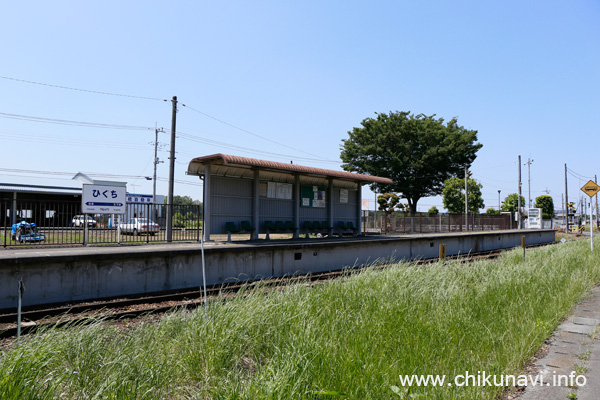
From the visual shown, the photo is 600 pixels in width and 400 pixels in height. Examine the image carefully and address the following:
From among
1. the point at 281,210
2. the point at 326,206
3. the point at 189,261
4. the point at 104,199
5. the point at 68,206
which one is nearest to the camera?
the point at 189,261

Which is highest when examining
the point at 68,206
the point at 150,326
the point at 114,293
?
the point at 68,206

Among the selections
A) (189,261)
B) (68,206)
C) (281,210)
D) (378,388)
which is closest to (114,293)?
(189,261)

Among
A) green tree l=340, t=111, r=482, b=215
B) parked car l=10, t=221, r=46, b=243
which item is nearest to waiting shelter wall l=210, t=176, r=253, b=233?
parked car l=10, t=221, r=46, b=243

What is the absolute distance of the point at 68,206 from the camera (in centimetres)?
1502

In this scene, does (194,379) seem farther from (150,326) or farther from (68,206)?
(68,206)

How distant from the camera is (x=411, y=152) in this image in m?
63.1

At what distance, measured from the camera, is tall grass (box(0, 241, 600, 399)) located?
11.2 ft

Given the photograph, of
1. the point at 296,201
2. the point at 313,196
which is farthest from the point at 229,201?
the point at 313,196

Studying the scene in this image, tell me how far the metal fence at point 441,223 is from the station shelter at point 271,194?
42.1ft

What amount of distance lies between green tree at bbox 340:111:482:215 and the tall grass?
187 feet

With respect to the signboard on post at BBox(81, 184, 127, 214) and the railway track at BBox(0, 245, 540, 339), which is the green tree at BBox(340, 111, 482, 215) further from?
the railway track at BBox(0, 245, 540, 339)

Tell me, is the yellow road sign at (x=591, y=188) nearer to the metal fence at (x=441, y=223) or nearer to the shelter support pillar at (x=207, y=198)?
the metal fence at (x=441, y=223)

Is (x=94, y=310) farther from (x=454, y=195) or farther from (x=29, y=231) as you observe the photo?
(x=454, y=195)

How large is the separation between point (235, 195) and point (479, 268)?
33.1 feet
